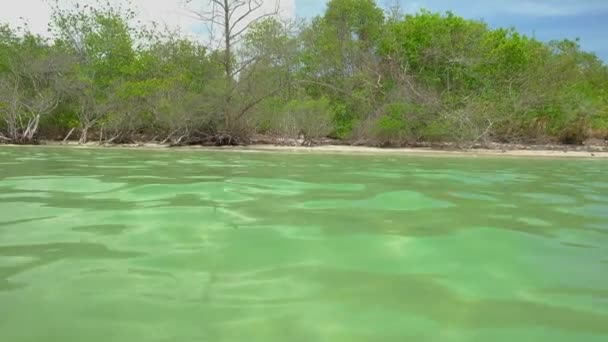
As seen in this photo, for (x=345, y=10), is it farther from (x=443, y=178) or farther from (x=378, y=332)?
(x=378, y=332)

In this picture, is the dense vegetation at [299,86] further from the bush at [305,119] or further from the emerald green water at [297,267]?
the emerald green water at [297,267]

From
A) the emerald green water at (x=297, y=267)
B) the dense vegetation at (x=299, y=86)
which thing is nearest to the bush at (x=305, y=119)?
the dense vegetation at (x=299, y=86)

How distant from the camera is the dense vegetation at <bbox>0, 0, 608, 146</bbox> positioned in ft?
58.0

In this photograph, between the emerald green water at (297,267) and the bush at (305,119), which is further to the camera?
the bush at (305,119)

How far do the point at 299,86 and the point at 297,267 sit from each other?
17407mm

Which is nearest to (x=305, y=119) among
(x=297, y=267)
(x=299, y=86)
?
(x=299, y=86)

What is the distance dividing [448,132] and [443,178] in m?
10.8

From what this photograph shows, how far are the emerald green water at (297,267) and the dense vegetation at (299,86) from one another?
13109mm

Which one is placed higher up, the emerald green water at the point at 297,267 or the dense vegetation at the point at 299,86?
the dense vegetation at the point at 299,86

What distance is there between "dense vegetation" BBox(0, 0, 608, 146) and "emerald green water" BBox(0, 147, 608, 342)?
1311 cm

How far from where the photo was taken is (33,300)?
80.7 inches

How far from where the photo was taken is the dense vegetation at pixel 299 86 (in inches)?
696

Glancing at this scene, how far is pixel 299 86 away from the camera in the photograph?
1952cm

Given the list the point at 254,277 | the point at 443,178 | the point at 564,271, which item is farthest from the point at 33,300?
the point at 443,178
